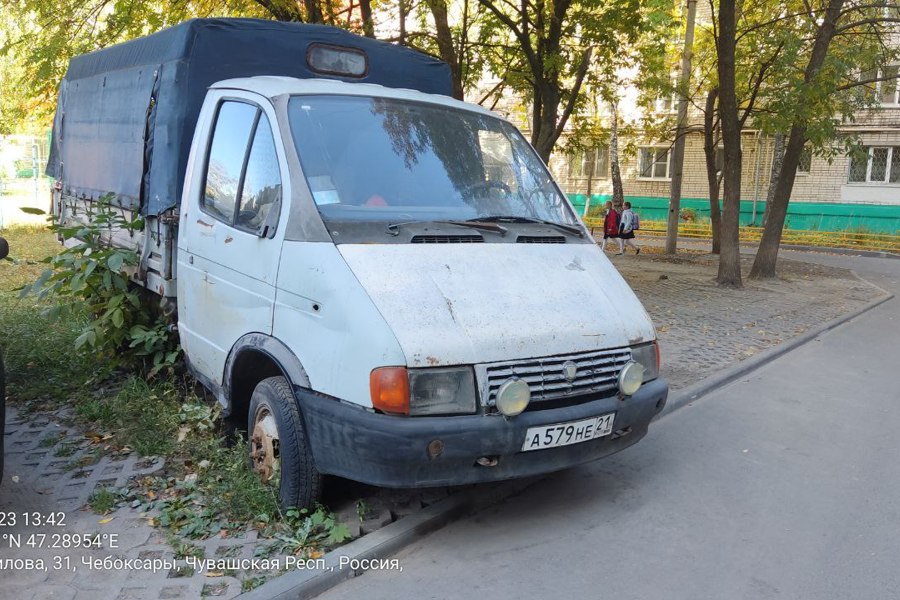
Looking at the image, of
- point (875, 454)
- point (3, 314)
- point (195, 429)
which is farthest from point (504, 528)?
point (3, 314)

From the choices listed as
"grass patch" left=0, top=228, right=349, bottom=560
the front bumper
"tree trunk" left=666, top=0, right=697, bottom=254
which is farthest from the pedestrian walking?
the front bumper

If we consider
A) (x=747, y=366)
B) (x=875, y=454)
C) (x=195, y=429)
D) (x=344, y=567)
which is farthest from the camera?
(x=747, y=366)

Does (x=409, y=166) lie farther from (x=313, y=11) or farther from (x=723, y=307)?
(x=313, y=11)

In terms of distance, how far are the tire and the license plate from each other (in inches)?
42.3

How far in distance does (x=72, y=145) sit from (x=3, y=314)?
2.12m

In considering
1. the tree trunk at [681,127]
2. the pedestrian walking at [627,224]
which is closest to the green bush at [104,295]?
the tree trunk at [681,127]

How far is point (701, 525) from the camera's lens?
427cm

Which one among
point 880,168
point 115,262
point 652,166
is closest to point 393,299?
point 115,262

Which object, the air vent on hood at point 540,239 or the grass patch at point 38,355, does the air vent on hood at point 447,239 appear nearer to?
the air vent on hood at point 540,239

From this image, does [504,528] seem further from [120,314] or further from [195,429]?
[120,314]

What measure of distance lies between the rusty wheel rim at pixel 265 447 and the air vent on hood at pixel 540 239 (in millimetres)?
1656

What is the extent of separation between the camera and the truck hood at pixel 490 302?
352 cm

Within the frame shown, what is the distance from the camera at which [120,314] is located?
564cm

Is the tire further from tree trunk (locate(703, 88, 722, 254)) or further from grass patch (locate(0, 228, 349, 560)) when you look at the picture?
tree trunk (locate(703, 88, 722, 254))
